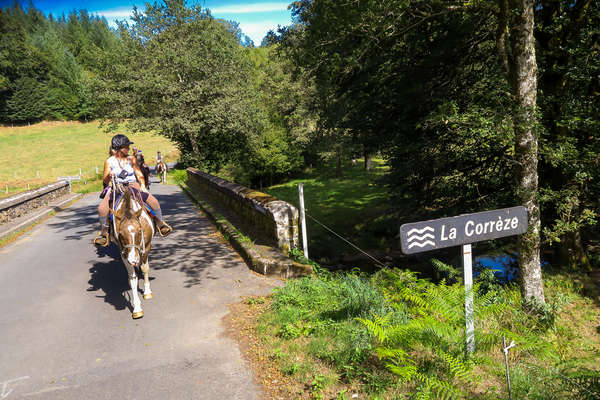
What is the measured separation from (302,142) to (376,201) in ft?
42.7

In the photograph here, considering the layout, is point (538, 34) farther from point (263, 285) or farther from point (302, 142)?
point (302, 142)

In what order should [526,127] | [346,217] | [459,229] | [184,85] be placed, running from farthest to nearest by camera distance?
[184,85] → [346,217] → [526,127] → [459,229]

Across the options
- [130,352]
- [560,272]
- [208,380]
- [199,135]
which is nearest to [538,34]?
[560,272]

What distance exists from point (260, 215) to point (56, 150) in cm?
6283

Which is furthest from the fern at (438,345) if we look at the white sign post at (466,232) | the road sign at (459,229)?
the road sign at (459,229)

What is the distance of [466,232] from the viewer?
11.4ft

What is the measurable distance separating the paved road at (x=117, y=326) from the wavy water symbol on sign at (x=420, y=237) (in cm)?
232

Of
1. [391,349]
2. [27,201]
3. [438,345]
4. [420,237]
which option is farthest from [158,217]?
[27,201]

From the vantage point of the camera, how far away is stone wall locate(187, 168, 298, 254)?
25.4ft

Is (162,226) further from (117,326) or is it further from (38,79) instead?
(38,79)

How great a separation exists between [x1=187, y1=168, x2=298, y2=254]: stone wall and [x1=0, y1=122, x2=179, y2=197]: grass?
28.1 metres

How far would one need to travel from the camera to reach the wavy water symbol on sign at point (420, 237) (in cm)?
327

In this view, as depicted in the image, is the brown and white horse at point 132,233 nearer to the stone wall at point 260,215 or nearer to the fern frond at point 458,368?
the stone wall at point 260,215

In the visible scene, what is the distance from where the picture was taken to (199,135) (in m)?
30.5
